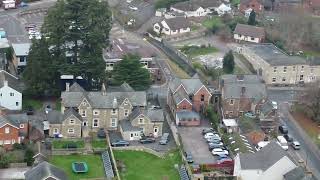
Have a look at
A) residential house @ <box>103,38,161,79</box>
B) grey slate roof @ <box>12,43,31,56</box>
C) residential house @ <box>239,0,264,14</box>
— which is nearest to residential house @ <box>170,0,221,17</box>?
residential house @ <box>239,0,264,14</box>

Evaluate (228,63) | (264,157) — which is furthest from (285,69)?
(264,157)

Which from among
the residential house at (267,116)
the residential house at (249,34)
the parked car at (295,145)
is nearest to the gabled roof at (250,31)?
the residential house at (249,34)

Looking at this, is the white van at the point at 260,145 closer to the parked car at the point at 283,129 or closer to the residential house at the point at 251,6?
the parked car at the point at 283,129

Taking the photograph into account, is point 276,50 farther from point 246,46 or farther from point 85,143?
point 85,143

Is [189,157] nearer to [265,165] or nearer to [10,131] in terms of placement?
[265,165]

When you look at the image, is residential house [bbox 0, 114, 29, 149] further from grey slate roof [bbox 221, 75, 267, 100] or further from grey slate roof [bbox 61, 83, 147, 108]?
grey slate roof [bbox 221, 75, 267, 100]
